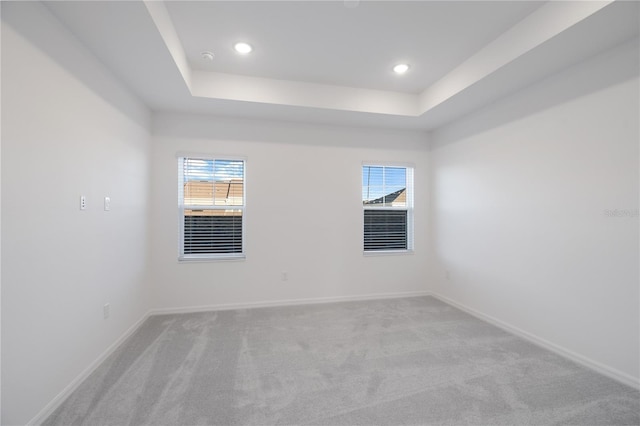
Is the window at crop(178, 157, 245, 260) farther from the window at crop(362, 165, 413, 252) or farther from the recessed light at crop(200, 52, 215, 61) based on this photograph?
the window at crop(362, 165, 413, 252)

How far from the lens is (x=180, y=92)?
115 inches

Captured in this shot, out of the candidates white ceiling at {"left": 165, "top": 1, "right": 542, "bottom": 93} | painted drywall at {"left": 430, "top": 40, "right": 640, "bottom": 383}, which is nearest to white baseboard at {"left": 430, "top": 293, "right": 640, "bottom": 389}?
painted drywall at {"left": 430, "top": 40, "right": 640, "bottom": 383}

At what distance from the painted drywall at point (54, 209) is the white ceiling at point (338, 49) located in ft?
1.08

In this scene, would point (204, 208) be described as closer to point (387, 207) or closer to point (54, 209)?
point (54, 209)

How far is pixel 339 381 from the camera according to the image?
2.08 metres

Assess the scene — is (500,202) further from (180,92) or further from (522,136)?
(180,92)

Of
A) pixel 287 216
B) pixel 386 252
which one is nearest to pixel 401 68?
pixel 287 216

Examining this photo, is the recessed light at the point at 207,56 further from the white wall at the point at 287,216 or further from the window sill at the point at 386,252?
Result: the window sill at the point at 386,252

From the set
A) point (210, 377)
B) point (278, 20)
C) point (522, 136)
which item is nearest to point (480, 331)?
point (522, 136)

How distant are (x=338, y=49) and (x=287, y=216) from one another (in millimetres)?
2123

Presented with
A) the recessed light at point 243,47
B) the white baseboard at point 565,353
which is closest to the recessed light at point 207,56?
the recessed light at point 243,47

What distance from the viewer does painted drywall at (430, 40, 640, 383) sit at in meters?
2.09

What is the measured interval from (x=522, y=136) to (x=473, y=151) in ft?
2.17

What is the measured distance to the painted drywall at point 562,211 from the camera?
6.87ft
